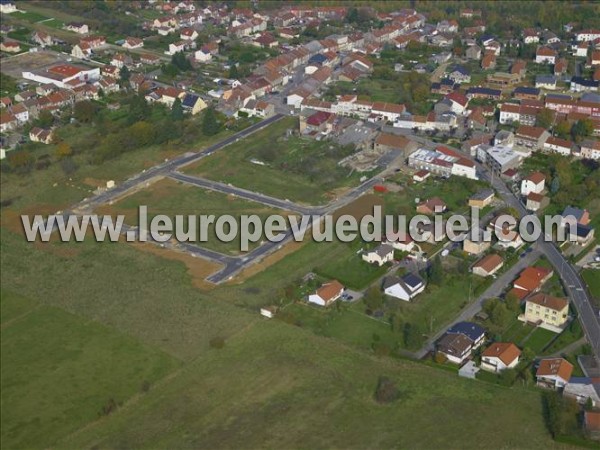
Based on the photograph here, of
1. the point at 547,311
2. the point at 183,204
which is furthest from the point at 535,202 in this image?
the point at 183,204

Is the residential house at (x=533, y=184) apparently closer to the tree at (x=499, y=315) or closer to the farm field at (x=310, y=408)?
the tree at (x=499, y=315)

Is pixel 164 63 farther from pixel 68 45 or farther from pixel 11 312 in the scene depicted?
pixel 11 312

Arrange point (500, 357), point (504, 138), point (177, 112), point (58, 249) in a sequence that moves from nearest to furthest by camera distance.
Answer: point (500, 357) → point (58, 249) → point (504, 138) → point (177, 112)

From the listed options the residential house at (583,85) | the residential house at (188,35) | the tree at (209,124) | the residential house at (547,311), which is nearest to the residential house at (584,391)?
the residential house at (547,311)

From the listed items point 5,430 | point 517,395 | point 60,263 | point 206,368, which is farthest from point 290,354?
point 60,263

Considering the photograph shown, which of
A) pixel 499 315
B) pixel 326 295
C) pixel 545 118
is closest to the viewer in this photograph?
pixel 499 315

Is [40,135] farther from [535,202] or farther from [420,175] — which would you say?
[535,202]
